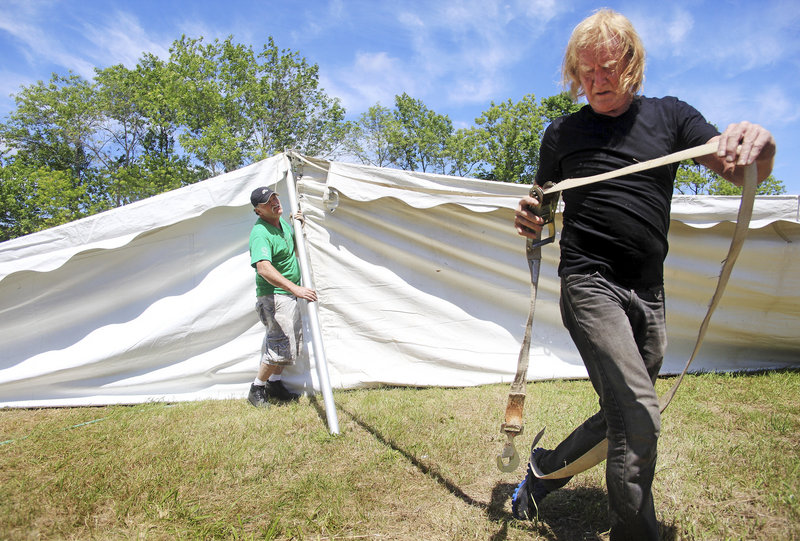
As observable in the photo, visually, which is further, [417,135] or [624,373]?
[417,135]

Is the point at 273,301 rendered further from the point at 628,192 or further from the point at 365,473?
the point at 628,192

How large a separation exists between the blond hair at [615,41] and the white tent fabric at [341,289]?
2.38m

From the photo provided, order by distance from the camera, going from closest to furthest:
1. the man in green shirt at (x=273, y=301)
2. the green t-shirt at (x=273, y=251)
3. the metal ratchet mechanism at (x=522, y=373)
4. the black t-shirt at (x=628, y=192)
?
1. the black t-shirt at (x=628, y=192)
2. the metal ratchet mechanism at (x=522, y=373)
3. the green t-shirt at (x=273, y=251)
4. the man in green shirt at (x=273, y=301)

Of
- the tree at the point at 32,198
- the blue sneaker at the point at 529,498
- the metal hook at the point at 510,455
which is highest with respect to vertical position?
the tree at the point at 32,198

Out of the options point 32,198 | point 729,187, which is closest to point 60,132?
point 32,198

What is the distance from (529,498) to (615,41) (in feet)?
5.86

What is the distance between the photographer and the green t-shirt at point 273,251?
142 inches

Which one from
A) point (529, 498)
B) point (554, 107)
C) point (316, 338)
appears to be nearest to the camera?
point (529, 498)

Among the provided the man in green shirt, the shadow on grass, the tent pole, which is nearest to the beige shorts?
the man in green shirt

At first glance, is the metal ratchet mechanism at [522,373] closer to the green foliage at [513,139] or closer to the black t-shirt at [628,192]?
the black t-shirt at [628,192]

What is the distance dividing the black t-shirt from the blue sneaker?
91 centimetres

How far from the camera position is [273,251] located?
3.73 metres

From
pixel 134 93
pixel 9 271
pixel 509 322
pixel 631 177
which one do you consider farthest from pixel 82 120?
pixel 631 177

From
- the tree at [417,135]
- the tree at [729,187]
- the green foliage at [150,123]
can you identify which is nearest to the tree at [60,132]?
the green foliage at [150,123]
